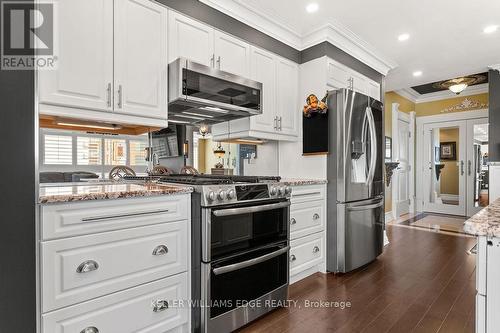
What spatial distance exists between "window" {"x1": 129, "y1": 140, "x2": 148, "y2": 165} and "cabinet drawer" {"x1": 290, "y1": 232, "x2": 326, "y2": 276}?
5.04 ft

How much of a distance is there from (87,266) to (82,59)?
1278mm

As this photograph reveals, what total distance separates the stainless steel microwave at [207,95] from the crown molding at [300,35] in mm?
724

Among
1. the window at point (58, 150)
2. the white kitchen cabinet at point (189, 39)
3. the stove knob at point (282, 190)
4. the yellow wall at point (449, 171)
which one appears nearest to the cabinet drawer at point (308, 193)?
the stove knob at point (282, 190)

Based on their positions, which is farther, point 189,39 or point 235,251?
point 189,39

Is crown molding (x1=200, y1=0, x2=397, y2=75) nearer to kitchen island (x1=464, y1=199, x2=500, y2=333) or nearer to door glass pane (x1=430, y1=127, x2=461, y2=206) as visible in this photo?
kitchen island (x1=464, y1=199, x2=500, y2=333)

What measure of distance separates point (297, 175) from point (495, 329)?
8.31ft

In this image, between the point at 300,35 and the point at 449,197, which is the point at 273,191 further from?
the point at 449,197

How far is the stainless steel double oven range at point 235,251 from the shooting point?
5.73 ft

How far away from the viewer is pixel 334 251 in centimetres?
288

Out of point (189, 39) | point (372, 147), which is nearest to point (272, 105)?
point (189, 39)

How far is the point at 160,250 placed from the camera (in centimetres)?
164

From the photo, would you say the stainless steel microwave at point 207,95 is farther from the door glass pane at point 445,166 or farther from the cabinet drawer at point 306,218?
the door glass pane at point 445,166

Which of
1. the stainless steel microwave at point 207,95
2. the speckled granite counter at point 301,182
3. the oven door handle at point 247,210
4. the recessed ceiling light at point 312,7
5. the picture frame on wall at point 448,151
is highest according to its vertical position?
the recessed ceiling light at point 312,7

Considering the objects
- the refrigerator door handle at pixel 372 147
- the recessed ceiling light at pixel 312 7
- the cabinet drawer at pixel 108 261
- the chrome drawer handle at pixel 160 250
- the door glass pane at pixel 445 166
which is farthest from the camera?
the door glass pane at pixel 445 166
